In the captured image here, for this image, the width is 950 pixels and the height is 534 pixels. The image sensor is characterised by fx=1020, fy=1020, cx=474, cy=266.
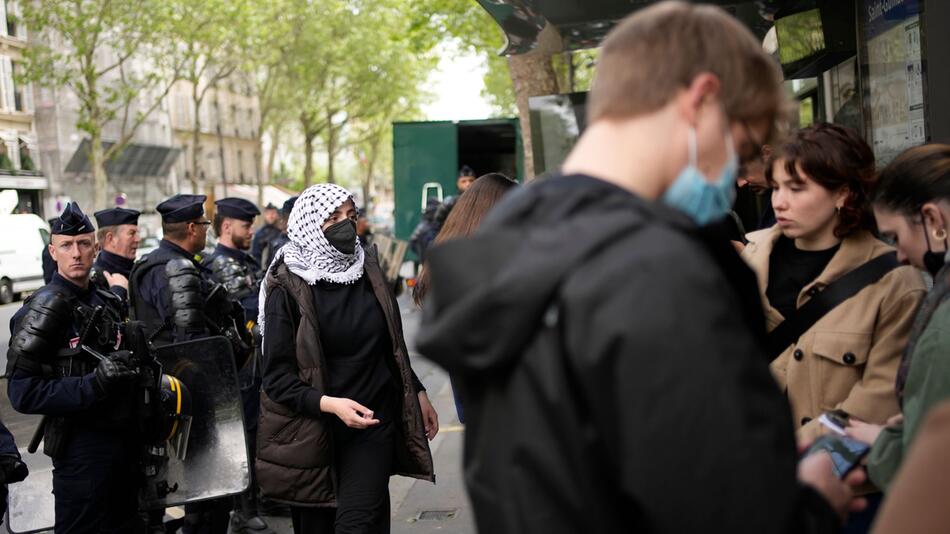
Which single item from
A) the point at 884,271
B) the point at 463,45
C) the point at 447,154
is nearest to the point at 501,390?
the point at 884,271

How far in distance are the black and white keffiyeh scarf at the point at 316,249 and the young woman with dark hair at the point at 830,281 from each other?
6.05 ft

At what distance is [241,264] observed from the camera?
7.69m

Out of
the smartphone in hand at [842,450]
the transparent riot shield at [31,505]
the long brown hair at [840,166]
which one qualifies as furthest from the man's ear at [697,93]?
the transparent riot shield at [31,505]

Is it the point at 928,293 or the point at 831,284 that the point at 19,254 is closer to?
the point at 831,284

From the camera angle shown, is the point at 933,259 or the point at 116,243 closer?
the point at 933,259

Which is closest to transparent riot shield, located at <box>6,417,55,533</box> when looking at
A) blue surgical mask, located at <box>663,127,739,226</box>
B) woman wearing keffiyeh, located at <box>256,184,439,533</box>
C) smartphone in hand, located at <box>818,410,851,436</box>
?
woman wearing keffiyeh, located at <box>256,184,439,533</box>

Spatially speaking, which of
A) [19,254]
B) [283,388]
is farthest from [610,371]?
[19,254]

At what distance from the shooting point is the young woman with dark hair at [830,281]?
2.79m

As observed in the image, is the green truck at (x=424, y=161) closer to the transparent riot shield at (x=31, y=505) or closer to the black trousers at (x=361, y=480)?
the transparent riot shield at (x=31, y=505)

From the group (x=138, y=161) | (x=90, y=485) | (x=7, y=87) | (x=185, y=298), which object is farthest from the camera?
(x=138, y=161)

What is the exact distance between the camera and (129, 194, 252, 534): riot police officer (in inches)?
225

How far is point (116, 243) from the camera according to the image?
21.6ft

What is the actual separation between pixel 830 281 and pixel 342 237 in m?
2.17

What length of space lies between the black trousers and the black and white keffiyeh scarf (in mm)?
565
